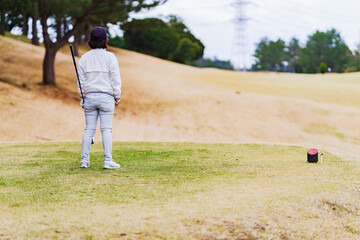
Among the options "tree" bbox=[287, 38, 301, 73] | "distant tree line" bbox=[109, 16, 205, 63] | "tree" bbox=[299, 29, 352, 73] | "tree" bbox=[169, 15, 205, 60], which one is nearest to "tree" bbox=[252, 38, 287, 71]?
"tree" bbox=[287, 38, 301, 73]

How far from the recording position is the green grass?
3.41 m

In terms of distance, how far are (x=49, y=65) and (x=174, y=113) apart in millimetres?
7068

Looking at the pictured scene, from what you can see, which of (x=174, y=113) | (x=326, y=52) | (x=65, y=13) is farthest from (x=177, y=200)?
(x=326, y=52)

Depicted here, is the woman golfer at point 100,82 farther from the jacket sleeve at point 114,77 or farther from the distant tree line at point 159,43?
the distant tree line at point 159,43

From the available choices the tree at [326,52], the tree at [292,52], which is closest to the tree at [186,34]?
the tree at [326,52]

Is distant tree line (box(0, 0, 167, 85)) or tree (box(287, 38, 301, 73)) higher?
tree (box(287, 38, 301, 73))

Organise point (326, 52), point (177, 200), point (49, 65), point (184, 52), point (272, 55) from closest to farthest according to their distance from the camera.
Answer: point (177, 200)
point (49, 65)
point (184, 52)
point (326, 52)
point (272, 55)

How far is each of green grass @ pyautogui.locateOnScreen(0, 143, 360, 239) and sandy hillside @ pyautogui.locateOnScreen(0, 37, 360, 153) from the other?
30.5 feet

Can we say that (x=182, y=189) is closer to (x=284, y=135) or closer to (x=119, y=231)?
(x=119, y=231)

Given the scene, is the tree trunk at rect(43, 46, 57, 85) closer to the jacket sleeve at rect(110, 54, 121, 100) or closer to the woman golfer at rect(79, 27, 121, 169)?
the woman golfer at rect(79, 27, 121, 169)

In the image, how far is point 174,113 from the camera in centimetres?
2008

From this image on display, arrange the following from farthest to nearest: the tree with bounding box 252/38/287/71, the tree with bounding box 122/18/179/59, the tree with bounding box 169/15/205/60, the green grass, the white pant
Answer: the tree with bounding box 252/38/287/71
the tree with bounding box 169/15/205/60
the tree with bounding box 122/18/179/59
the white pant
the green grass

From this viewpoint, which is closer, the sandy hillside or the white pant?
the white pant

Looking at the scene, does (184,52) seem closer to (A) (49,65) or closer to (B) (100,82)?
(A) (49,65)
